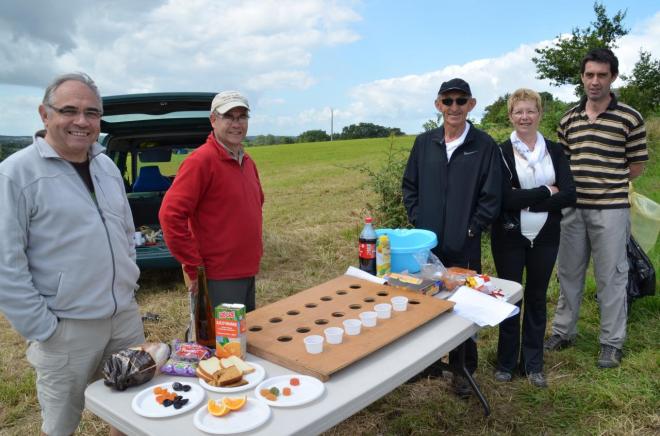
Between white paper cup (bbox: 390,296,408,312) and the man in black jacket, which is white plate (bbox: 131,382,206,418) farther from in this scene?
the man in black jacket

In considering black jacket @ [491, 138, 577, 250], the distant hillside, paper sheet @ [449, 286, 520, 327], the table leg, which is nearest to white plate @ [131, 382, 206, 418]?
paper sheet @ [449, 286, 520, 327]

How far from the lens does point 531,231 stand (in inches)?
124

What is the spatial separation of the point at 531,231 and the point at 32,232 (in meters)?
2.70

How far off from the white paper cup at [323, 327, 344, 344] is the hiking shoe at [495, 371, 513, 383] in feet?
6.41

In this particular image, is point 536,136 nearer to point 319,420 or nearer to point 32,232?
point 319,420

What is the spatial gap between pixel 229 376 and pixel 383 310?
78 centimetres

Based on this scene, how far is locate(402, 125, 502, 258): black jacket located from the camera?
3023 mm

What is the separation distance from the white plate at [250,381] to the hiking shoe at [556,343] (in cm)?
288

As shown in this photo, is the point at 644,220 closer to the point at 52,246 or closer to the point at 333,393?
the point at 333,393

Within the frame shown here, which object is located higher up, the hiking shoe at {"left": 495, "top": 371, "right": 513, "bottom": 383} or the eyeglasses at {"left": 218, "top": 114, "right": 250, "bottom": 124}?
the eyeglasses at {"left": 218, "top": 114, "right": 250, "bottom": 124}

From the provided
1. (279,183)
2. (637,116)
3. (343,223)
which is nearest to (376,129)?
(279,183)

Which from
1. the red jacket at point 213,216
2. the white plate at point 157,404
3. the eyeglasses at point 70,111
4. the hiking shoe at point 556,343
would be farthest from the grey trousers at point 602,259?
the eyeglasses at point 70,111

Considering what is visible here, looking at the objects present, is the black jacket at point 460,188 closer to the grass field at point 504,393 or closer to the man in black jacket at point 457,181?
the man in black jacket at point 457,181

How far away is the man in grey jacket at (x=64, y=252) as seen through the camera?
71.8 inches
